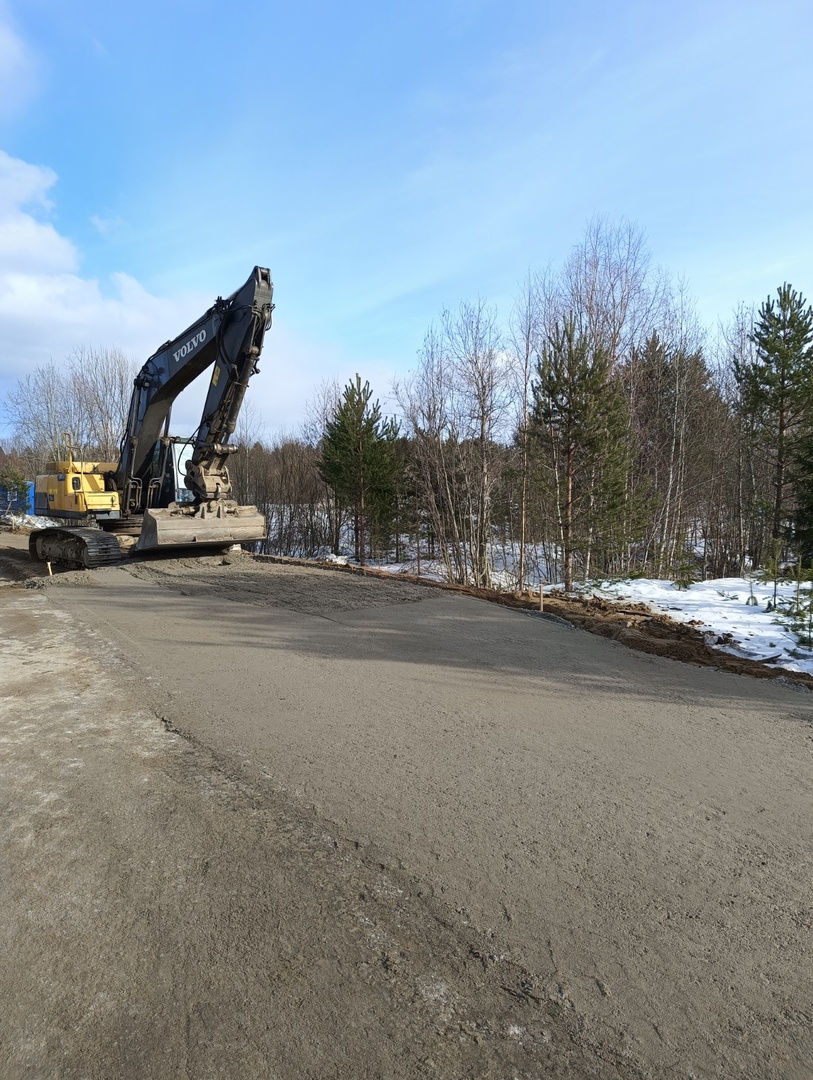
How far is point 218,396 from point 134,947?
1191 centimetres

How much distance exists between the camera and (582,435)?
16406 millimetres

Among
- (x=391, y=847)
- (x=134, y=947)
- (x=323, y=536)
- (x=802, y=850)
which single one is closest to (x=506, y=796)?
(x=391, y=847)

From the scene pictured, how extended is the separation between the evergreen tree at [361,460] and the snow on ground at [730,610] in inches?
562

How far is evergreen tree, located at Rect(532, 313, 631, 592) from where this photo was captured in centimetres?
1617

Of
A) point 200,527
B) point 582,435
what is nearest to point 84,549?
point 200,527

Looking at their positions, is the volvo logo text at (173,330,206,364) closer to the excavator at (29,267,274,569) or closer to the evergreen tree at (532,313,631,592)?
the excavator at (29,267,274,569)

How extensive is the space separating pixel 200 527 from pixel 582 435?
32.9 feet

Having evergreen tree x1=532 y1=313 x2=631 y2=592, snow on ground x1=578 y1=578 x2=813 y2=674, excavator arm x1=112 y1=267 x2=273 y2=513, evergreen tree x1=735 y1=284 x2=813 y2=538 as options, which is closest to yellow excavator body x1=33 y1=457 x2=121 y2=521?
excavator arm x1=112 y1=267 x2=273 y2=513

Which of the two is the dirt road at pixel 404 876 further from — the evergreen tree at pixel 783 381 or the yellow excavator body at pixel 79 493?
the evergreen tree at pixel 783 381

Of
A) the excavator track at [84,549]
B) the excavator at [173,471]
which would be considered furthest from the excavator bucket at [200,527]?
the excavator track at [84,549]

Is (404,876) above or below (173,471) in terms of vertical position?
below

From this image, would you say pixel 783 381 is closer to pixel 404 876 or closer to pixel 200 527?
pixel 200 527

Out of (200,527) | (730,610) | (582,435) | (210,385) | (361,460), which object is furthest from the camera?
(361,460)

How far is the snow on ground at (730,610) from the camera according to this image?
296 inches
